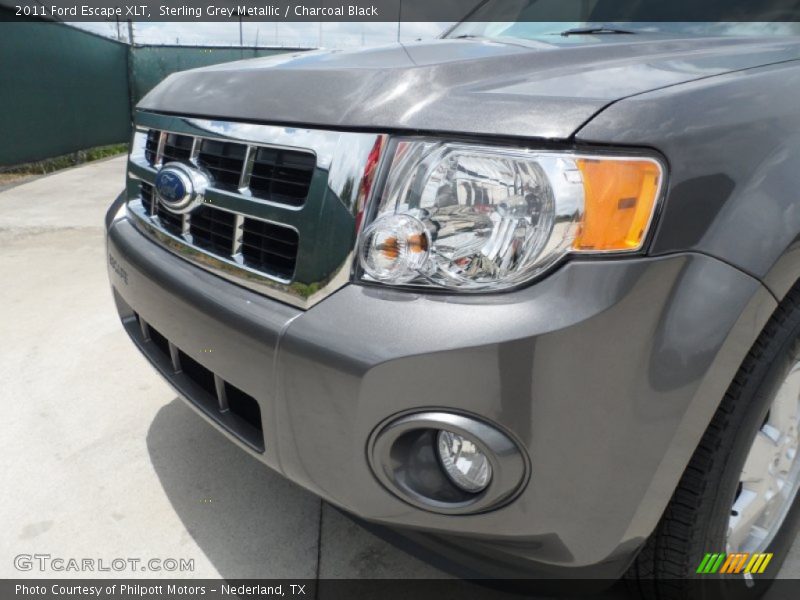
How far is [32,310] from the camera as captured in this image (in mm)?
3430

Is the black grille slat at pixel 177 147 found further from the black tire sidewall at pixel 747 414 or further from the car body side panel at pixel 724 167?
the black tire sidewall at pixel 747 414

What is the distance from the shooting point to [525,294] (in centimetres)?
108

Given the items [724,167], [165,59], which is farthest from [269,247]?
[165,59]

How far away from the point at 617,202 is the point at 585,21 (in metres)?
1.32

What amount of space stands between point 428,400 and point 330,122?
0.57 metres

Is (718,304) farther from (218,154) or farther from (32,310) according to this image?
(32,310)

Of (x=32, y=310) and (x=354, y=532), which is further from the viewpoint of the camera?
(x=32, y=310)

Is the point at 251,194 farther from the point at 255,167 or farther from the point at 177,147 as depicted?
the point at 177,147

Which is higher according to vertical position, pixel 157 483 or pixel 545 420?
pixel 545 420

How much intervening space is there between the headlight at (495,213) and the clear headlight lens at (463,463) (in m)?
0.29

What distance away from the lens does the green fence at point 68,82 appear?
8359 mm

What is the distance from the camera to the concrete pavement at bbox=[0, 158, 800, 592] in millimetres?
1765

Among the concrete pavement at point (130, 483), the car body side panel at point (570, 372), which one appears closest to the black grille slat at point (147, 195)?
the concrete pavement at point (130, 483)

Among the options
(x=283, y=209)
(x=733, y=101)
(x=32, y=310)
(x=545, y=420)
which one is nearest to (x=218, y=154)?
(x=283, y=209)
